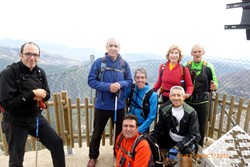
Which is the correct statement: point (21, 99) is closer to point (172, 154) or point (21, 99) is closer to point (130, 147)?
point (130, 147)

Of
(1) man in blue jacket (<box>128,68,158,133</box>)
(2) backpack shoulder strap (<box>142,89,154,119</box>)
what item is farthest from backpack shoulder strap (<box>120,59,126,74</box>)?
(2) backpack shoulder strap (<box>142,89,154,119</box>)

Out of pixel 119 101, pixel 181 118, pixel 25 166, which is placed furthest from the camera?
pixel 25 166

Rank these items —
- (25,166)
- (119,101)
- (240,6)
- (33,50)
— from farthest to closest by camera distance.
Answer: (25,166), (119,101), (33,50), (240,6)

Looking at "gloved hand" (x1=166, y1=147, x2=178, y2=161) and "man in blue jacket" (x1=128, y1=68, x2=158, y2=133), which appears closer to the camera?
"gloved hand" (x1=166, y1=147, x2=178, y2=161)

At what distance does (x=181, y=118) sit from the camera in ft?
11.0

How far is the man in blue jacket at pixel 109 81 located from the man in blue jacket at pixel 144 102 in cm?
21

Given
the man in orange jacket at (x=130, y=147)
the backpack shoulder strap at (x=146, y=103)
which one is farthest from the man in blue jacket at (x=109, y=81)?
the man in orange jacket at (x=130, y=147)

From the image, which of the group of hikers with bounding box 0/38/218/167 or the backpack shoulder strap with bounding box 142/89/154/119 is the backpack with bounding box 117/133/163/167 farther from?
the backpack shoulder strap with bounding box 142/89/154/119

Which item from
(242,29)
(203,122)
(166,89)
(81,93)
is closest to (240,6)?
(242,29)

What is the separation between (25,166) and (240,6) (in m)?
4.74

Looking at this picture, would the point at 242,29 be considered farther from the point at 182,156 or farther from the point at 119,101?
the point at 119,101

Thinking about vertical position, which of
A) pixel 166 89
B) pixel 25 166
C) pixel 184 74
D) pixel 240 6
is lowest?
pixel 25 166

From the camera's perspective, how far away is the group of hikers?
2959mm

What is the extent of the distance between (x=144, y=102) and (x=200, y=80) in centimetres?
132
